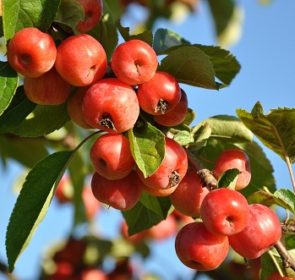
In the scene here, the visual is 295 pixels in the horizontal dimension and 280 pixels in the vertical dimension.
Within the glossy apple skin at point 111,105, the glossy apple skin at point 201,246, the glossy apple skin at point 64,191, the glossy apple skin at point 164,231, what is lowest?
the glossy apple skin at point 64,191

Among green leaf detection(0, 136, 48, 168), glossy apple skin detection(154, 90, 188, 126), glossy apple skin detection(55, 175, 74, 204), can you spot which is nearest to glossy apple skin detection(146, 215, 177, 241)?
glossy apple skin detection(55, 175, 74, 204)

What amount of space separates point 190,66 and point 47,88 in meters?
0.34

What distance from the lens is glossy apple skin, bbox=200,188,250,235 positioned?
134cm

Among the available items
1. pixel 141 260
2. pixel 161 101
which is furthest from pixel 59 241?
pixel 161 101

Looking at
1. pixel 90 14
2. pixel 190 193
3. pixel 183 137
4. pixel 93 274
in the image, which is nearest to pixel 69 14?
pixel 90 14

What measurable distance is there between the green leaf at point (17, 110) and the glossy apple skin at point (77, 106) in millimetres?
108

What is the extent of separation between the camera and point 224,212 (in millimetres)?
1326

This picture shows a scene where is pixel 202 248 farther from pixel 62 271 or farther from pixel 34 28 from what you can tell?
pixel 62 271

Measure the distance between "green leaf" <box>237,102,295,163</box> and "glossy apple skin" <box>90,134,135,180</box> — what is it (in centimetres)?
32

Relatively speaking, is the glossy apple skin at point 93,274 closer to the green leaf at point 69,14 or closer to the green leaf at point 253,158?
the green leaf at point 253,158

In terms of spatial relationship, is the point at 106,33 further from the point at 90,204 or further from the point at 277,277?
the point at 90,204

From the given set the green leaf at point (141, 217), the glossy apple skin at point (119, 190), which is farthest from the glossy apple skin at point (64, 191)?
the glossy apple skin at point (119, 190)

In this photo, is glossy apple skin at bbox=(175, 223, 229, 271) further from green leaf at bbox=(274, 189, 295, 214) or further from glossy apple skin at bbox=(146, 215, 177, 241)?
glossy apple skin at bbox=(146, 215, 177, 241)

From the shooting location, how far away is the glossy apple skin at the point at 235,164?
1.55 meters
